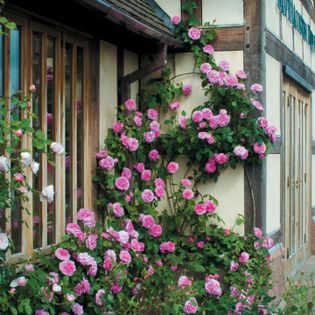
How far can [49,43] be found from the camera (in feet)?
16.7

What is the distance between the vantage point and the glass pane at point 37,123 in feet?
16.1

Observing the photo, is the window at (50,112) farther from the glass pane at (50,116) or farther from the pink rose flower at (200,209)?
the pink rose flower at (200,209)

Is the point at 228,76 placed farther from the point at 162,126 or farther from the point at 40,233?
the point at 40,233

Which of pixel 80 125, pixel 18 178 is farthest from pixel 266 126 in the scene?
pixel 18 178

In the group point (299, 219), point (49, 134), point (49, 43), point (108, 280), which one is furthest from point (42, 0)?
point (299, 219)

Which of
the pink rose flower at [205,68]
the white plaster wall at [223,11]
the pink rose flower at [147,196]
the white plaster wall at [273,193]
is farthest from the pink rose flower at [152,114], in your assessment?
the white plaster wall at [273,193]

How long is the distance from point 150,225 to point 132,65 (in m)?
1.51

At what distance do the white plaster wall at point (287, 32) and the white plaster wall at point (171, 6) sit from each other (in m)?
1.46

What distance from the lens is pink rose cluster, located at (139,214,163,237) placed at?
597 centimetres

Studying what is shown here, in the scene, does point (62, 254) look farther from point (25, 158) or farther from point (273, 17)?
point (273, 17)

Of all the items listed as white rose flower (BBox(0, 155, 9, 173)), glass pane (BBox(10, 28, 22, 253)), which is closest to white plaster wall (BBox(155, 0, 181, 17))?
glass pane (BBox(10, 28, 22, 253))

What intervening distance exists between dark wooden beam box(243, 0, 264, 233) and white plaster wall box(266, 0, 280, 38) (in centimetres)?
30

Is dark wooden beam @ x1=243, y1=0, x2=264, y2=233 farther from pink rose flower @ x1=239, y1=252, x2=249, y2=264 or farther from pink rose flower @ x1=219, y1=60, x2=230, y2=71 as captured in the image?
pink rose flower @ x1=239, y1=252, x2=249, y2=264

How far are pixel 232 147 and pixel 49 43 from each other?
2.07 metres
